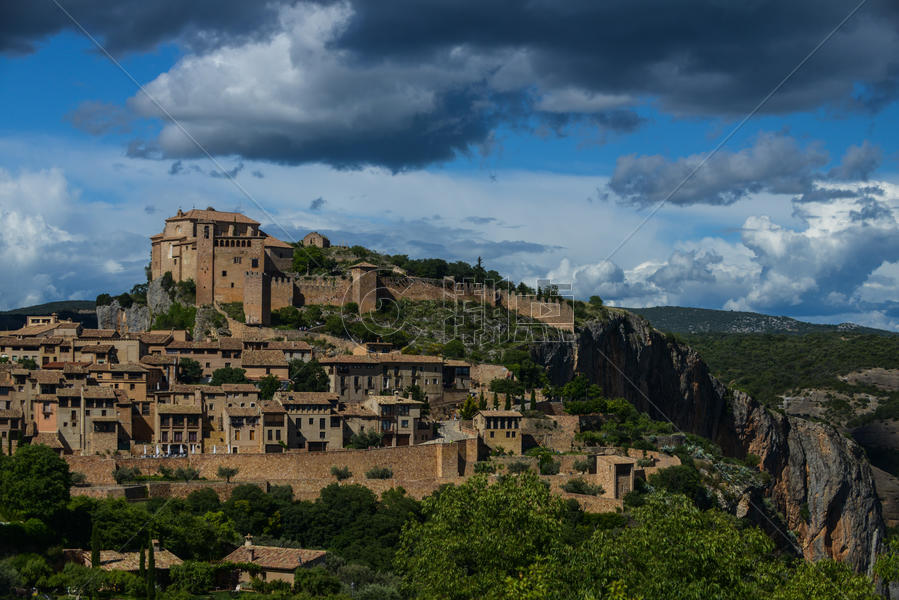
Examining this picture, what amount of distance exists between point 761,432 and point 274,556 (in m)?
73.0

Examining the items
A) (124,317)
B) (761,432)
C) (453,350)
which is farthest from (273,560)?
(761,432)

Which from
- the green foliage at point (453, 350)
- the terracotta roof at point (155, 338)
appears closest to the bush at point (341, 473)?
the terracotta roof at point (155, 338)

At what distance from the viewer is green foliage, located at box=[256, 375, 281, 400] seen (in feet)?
195

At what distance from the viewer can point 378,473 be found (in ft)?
176

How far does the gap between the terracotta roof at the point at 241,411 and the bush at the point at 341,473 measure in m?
5.18

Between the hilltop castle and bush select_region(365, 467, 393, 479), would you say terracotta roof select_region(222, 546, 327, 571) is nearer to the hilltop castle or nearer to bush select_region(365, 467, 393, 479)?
bush select_region(365, 467, 393, 479)

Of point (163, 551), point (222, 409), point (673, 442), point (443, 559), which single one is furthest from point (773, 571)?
point (673, 442)

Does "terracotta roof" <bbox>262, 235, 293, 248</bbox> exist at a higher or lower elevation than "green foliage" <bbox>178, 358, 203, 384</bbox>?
higher

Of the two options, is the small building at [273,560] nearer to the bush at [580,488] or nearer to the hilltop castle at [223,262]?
the bush at [580,488]

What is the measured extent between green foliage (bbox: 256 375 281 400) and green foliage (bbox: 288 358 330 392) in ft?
3.68

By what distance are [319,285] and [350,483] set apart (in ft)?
92.9

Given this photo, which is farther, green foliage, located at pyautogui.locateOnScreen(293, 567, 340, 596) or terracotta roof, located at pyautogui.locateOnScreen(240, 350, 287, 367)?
terracotta roof, located at pyautogui.locateOnScreen(240, 350, 287, 367)

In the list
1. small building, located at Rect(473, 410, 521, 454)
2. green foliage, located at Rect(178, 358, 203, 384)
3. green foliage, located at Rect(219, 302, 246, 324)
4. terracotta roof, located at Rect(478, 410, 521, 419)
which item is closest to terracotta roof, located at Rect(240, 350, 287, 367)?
green foliage, located at Rect(178, 358, 203, 384)

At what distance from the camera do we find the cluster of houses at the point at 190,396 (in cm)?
5284
